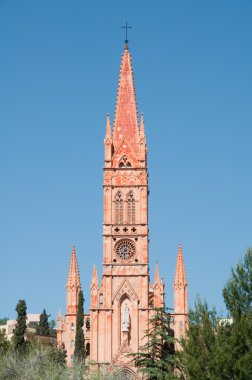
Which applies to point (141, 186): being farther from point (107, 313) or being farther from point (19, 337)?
point (19, 337)

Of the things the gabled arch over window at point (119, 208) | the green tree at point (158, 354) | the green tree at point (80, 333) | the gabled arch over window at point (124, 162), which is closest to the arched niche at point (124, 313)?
the green tree at point (80, 333)

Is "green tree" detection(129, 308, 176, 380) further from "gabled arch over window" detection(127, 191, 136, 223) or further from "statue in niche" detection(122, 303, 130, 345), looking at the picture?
"gabled arch over window" detection(127, 191, 136, 223)

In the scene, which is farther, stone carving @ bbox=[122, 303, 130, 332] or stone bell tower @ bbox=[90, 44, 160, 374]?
stone bell tower @ bbox=[90, 44, 160, 374]

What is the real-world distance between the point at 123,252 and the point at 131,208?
4.18 m

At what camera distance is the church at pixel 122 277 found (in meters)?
88.6

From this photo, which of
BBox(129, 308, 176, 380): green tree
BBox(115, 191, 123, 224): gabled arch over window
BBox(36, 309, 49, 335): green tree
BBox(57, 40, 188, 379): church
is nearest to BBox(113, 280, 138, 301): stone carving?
BBox(57, 40, 188, 379): church

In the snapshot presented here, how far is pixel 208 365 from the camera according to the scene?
2035 inches

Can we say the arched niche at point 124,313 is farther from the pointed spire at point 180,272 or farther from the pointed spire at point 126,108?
the pointed spire at point 126,108

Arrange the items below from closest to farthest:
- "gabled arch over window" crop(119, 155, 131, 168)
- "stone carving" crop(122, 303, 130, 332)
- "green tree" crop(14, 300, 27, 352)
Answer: "green tree" crop(14, 300, 27, 352) → "stone carving" crop(122, 303, 130, 332) → "gabled arch over window" crop(119, 155, 131, 168)

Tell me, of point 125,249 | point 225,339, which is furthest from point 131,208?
point 225,339

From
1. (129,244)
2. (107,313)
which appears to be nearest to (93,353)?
(107,313)

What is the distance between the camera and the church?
88.6m

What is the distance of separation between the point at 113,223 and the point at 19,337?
48.3 feet

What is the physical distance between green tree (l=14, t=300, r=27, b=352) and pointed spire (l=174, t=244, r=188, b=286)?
44.7 feet
